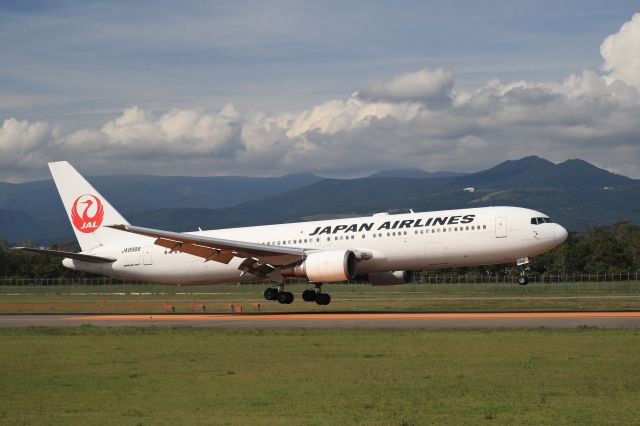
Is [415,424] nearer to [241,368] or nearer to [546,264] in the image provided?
[241,368]

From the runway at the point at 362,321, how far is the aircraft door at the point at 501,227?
7.12 metres

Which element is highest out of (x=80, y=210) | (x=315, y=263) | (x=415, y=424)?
A: (x=80, y=210)

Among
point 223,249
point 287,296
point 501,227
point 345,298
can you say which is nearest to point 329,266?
point 287,296

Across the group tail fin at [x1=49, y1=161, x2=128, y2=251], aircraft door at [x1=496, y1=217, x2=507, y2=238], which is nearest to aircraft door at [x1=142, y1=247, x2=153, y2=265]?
tail fin at [x1=49, y1=161, x2=128, y2=251]

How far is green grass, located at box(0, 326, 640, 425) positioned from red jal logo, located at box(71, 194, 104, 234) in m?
25.7

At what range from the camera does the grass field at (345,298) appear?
5378 cm

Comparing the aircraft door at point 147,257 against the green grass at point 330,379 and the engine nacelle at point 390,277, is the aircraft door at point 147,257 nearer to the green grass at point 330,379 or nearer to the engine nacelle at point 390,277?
the engine nacelle at point 390,277

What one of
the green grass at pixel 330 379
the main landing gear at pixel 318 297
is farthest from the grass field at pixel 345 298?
the green grass at pixel 330 379

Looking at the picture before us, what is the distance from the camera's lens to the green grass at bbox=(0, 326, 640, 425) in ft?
54.2

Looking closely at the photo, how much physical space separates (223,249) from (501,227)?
14125 millimetres

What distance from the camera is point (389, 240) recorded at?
4925cm

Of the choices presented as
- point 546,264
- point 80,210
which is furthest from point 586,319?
point 546,264

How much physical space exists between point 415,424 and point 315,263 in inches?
1259

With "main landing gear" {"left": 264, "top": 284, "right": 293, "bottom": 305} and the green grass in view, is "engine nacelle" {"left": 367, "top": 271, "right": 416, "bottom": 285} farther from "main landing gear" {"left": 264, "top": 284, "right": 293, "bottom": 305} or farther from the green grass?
the green grass
